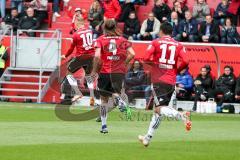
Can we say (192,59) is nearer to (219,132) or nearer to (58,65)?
(58,65)

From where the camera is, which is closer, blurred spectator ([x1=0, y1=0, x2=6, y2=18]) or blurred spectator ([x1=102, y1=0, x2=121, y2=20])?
blurred spectator ([x1=102, y1=0, x2=121, y2=20])

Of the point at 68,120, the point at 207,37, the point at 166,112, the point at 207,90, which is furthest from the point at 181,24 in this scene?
the point at 166,112

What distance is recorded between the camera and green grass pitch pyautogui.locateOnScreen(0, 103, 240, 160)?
1482cm

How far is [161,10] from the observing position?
32.6 metres

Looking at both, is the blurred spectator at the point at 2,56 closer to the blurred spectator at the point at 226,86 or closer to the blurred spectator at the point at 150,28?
the blurred spectator at the point at 150,28

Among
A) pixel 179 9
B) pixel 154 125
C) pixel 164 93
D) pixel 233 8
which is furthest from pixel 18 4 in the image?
pixel 154 125

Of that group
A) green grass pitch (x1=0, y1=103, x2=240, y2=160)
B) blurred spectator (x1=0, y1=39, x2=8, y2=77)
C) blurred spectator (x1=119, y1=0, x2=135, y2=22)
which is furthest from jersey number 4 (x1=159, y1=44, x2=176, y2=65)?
blurred spectator (x1=0, y1=39, x2=8, y2=77)

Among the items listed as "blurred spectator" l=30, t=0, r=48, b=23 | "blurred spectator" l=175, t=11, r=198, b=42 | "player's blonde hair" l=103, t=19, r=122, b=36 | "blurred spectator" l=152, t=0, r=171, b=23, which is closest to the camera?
"player's blonde hair" l=103, t=19, r=122, b=36

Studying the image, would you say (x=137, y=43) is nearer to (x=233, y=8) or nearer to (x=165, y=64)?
(x=233, y=8)

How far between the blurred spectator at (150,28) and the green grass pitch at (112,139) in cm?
703

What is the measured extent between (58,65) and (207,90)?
19.8 feet

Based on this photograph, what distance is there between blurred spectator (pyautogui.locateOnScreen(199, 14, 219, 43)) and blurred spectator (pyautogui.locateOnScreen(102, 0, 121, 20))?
306 centimetres

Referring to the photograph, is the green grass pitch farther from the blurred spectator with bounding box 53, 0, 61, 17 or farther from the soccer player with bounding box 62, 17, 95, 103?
the blurred spectator with bounding box 53, 0, 61, 17

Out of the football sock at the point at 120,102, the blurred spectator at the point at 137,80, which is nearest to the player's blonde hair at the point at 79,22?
the football sock at the point at 120,102
